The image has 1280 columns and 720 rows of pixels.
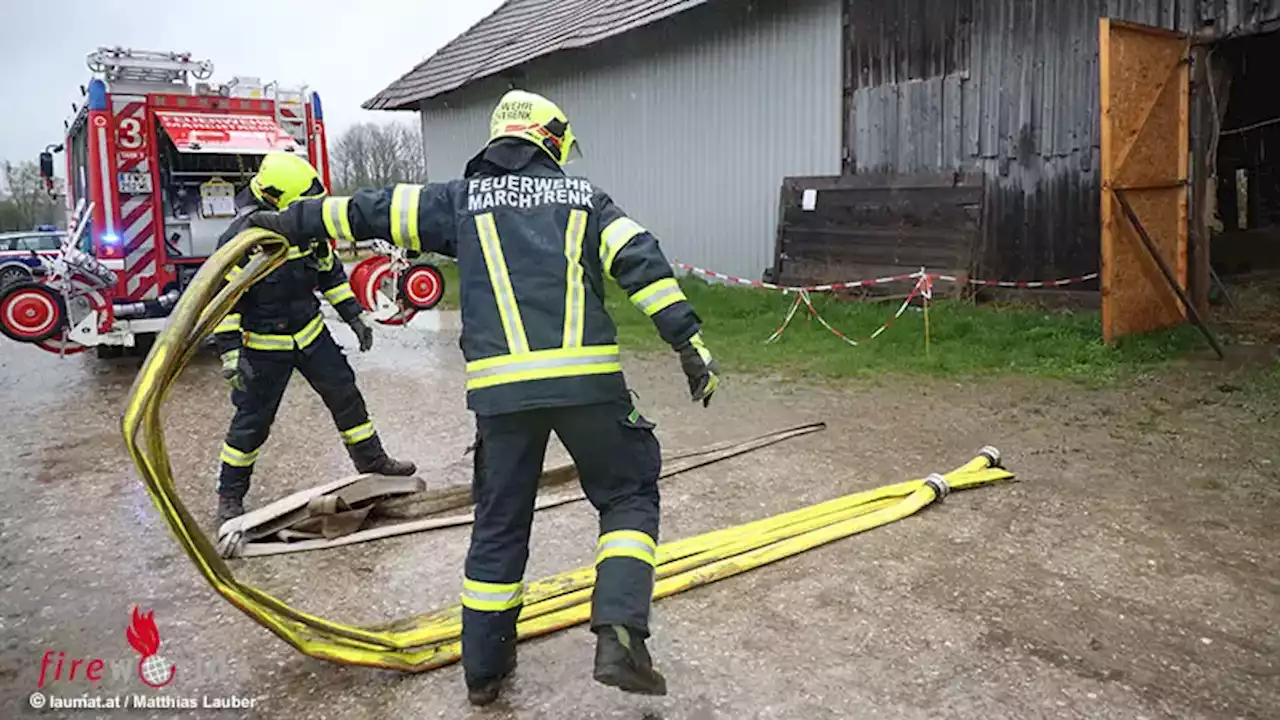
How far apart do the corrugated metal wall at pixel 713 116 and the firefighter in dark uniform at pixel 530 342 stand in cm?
943

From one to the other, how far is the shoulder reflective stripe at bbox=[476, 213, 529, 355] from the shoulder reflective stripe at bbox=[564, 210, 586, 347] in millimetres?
143

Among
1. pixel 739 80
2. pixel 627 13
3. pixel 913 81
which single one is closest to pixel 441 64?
pixel 627 13

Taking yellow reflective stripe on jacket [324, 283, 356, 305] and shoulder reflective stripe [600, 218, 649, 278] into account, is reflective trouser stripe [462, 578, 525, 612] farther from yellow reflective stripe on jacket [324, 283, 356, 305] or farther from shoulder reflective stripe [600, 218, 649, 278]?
yellow reflective stripe on jacket [324, 283, 356, 305]

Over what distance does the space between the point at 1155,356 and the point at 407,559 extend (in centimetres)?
652

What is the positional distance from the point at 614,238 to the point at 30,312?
598cm

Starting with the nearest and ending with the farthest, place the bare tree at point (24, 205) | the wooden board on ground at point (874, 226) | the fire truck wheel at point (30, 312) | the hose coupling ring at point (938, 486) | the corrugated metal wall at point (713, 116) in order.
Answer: the hose coupling ring at point (938, 486)
the fire truck wheel at point (30, 312)
the wooden board on ground at point (874, 226)
the corrugated metal wall at point (713, 116)
the bare tree at point (24, 205)

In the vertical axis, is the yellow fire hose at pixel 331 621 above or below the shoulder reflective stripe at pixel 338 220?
below

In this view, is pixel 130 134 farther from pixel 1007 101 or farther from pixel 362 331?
pixel 1007 101

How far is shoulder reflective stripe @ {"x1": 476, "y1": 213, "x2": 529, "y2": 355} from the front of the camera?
3006mm

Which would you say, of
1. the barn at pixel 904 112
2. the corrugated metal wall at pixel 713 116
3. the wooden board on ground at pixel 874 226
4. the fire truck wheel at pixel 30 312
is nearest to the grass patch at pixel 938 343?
the wooden board on ground at pixel 874 226

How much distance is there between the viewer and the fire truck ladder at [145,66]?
9969 millimetres

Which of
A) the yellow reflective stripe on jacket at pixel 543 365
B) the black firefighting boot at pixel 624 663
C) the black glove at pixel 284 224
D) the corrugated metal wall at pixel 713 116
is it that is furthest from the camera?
the corrugated metal wall at pixel 713 116

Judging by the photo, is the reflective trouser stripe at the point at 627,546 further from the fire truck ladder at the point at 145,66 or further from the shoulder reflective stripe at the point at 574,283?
the fire truck ladder at the point at 145,66

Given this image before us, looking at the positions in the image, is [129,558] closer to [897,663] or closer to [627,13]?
[897,663]
